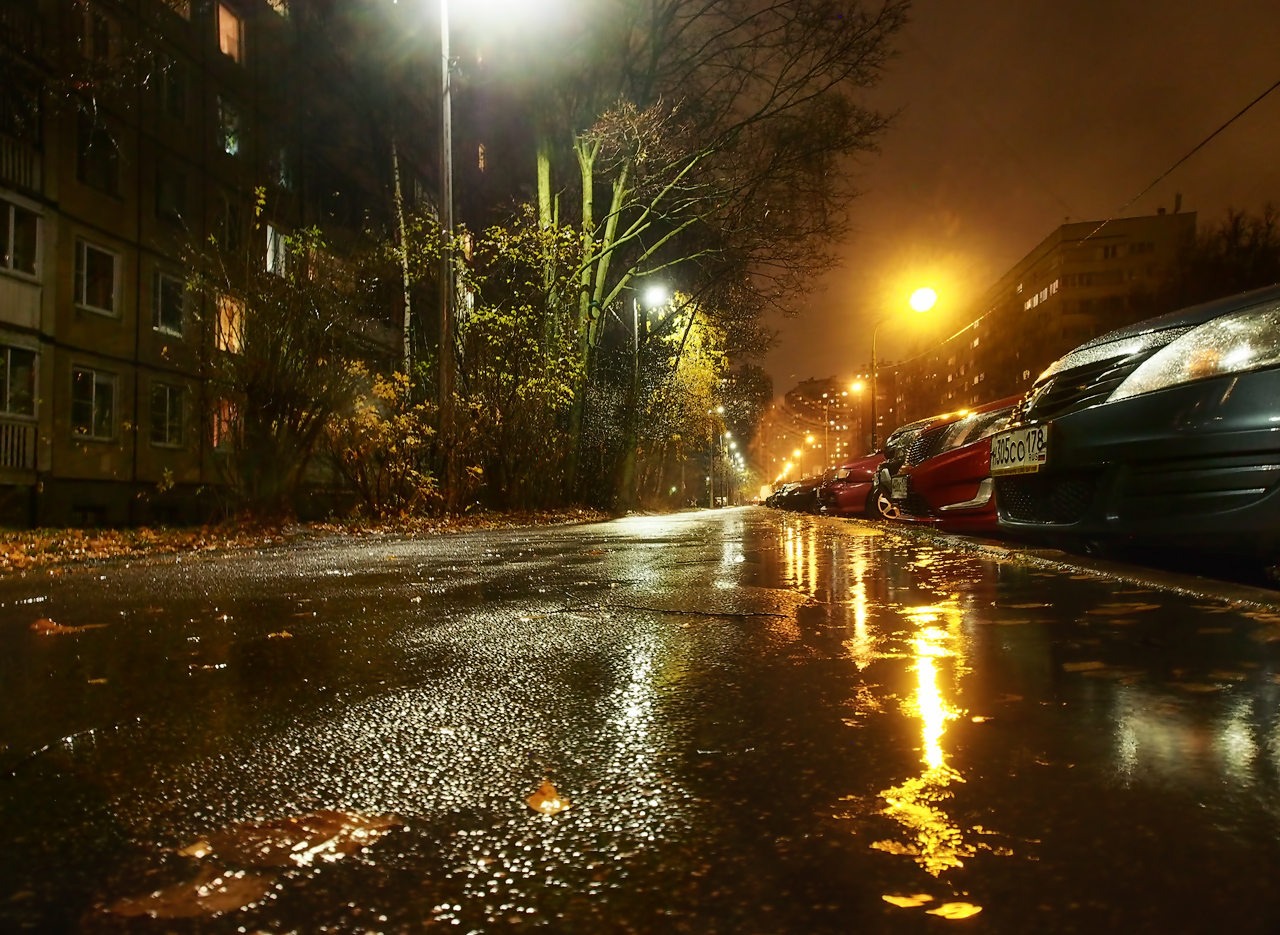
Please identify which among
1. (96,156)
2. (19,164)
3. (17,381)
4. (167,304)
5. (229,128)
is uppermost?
(229,128)

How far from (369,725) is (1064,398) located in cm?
518

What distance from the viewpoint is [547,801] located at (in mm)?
2174

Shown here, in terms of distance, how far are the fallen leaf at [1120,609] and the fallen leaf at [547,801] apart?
3.46 m

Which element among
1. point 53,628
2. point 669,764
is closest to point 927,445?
point 53,628

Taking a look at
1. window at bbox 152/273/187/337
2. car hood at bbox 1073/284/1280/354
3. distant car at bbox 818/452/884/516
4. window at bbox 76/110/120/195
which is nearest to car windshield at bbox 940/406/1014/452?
car hood at bbox 1073/284/1280/354

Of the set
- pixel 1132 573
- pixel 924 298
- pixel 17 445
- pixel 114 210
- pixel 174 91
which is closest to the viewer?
pixel 1132 573

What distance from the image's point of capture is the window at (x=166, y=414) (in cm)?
2405

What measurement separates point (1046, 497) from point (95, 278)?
21.8 m

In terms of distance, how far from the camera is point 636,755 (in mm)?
2523

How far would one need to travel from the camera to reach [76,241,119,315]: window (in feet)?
70.5

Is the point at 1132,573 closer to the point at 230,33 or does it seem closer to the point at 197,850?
the point at 197,850

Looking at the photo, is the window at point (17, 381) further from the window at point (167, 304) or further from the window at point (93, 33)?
the window at point (93, 33)

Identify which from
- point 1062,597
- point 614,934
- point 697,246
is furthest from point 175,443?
Answer: point 614,934

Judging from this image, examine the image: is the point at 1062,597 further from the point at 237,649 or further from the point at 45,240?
the point at 45,240
